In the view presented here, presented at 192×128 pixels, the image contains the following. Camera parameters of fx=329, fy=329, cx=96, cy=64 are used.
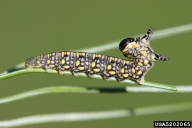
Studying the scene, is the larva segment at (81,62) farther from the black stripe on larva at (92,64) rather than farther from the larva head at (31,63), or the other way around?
the larva head at (31,63)

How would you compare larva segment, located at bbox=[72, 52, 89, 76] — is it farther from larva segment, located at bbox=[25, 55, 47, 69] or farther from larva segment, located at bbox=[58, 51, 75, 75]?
larva segment, located at bbox=[25, 55, 47, 69]

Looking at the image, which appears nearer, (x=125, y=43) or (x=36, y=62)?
(x=125, y=43)

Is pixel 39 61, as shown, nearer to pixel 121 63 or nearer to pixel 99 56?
pixel 99 56

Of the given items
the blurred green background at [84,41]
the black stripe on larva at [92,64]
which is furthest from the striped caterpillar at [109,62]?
the blurred green background at [84,41]

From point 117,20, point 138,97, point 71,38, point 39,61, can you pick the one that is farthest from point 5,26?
point 39,61

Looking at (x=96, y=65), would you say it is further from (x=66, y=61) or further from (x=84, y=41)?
(x=84, y=41)

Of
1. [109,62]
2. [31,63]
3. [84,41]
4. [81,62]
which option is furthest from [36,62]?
[84,41]

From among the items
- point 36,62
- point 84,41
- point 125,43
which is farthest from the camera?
point 84,41
